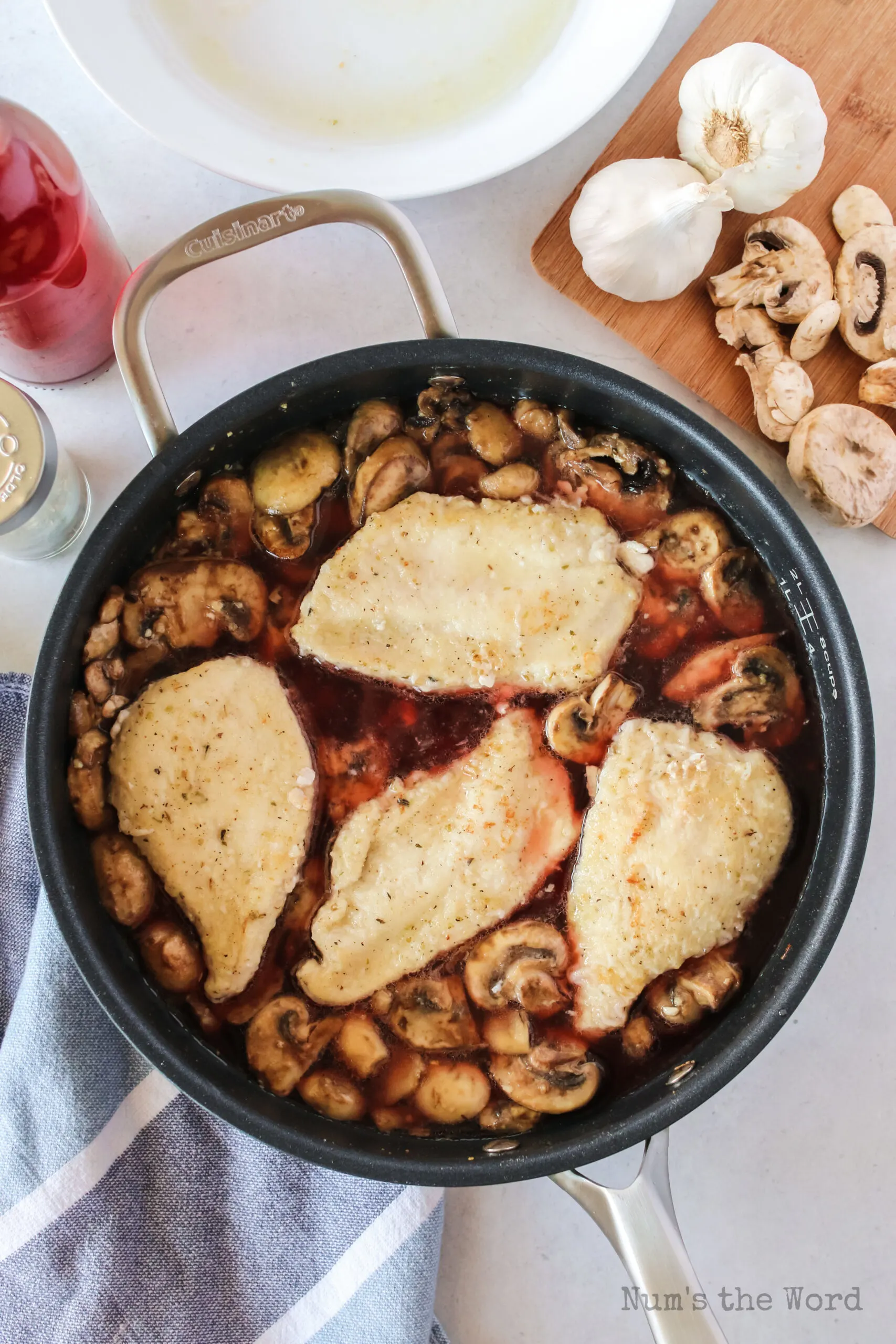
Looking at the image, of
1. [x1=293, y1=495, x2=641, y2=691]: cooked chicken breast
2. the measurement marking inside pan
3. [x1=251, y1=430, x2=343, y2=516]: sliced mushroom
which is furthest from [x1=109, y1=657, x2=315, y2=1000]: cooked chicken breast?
the measurement marking inside pan

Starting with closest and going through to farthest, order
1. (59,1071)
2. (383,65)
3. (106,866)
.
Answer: (106,866), (59,1071), (383,65)

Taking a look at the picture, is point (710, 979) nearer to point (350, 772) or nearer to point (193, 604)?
point (350, 772)

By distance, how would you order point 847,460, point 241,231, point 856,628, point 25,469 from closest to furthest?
point 241,231 < point 25,469 < point 847,460 < point 856,628

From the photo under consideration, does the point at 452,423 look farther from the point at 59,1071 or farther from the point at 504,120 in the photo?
the point at 59,1071

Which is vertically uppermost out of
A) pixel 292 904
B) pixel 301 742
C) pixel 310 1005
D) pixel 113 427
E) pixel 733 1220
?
pixel 113 427

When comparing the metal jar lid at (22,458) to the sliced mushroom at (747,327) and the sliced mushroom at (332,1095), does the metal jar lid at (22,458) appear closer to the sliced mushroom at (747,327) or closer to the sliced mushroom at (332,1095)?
the sliced mushroom at (332,1095)

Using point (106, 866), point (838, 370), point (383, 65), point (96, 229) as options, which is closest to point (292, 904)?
point (106, 866)

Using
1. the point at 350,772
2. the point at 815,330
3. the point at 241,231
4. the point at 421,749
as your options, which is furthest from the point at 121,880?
the point at 815,330

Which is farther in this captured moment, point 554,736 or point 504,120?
point 504,120
